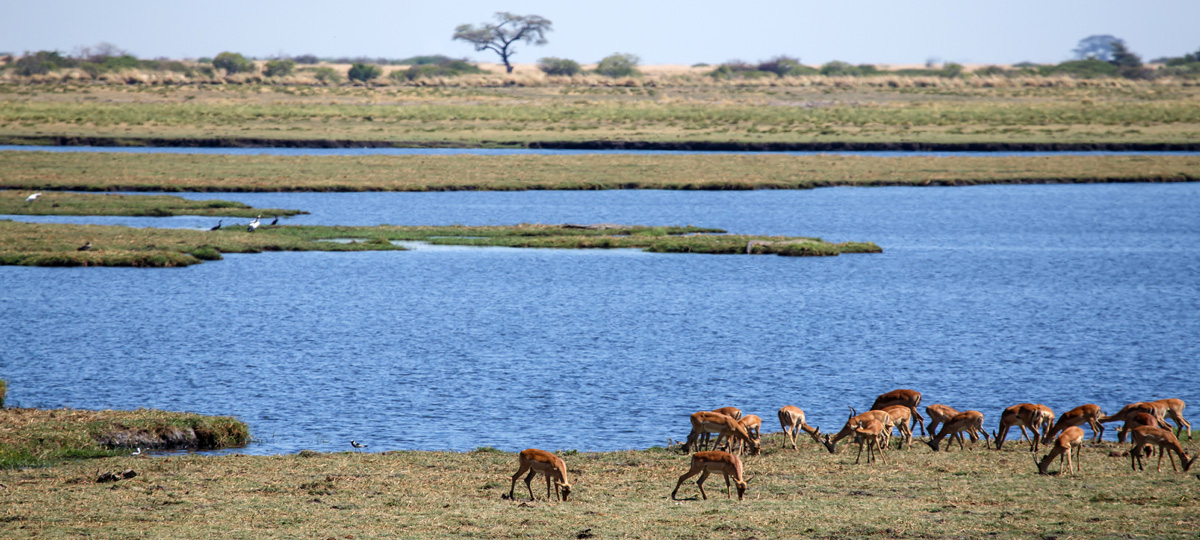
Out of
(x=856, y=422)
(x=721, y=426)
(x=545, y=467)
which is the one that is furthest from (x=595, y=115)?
(x=545, y=467)

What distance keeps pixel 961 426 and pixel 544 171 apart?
49614 millimetres

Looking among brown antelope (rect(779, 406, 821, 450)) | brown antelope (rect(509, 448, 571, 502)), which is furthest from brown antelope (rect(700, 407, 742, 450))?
brown antelope (rect(509, 448, 571, 502))

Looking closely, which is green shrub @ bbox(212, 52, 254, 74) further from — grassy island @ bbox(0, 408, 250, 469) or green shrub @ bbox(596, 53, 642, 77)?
grassy island @ bbox(0, 408, 250, 469)

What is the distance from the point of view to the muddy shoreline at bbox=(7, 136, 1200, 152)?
78.0 m

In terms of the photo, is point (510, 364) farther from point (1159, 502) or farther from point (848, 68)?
point (848, 68)

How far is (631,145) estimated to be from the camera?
79000 mm

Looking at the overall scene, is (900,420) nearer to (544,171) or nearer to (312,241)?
(312,241)

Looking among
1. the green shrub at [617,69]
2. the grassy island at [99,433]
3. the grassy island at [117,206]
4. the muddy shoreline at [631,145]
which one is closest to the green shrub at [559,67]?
the green shrub at [617,69]

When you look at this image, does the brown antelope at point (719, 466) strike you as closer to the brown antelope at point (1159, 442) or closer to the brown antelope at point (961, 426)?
the brown antelope at point (961, 426)

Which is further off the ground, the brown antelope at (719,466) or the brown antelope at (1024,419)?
the brown antelope at (719,466)

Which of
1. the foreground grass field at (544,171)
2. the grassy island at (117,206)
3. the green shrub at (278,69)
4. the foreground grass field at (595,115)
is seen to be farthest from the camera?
the green shrub at (278,69)

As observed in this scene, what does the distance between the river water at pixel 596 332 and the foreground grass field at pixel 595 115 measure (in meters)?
32.8

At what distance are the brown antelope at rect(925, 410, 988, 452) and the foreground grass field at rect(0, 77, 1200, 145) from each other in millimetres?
64499

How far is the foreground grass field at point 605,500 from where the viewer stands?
40.3 ft
